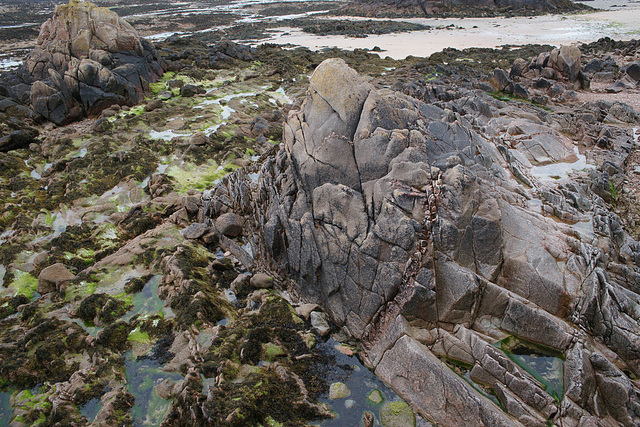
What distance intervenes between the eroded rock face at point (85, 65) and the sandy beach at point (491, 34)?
19.5 meters

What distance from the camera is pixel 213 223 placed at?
496 inches

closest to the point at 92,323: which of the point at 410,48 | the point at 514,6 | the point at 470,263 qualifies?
the point at 470,263

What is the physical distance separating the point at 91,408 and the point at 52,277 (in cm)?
490

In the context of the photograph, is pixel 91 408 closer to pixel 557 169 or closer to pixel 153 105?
pixel 557 169

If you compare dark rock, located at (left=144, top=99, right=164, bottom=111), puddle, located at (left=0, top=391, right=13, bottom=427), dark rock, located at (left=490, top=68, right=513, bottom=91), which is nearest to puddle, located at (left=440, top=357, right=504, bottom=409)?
puddle, located at (left=0, top=391, right=13, bottom=427)

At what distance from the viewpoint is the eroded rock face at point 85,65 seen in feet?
70.6

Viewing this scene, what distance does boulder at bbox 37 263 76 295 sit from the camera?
1034 cm

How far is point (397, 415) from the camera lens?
23.3 feet

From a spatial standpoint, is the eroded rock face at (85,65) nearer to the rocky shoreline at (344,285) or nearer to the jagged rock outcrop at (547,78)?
the rocky shoreline at (344,285)

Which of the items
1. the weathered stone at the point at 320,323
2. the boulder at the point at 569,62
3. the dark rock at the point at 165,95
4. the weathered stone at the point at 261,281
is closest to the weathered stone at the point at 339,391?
the weathered stone at the point at 320,323

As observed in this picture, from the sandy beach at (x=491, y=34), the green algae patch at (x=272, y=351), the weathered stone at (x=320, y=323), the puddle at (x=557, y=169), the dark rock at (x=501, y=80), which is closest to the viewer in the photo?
the green algae patch at (x=272, y=351)

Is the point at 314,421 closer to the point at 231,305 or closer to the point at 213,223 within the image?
the point at 231,305

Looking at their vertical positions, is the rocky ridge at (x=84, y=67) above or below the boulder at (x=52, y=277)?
above

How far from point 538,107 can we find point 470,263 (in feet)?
52.3
